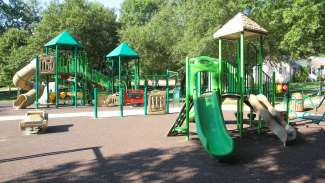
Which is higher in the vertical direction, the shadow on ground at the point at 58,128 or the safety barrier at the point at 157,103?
the safety barrier at the point at 157,103

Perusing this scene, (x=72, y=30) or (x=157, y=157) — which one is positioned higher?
(x=72, y=30)

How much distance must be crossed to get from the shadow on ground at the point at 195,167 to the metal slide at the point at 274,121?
11.8 inches

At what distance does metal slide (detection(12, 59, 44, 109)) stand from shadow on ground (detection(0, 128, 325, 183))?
47.6 ft

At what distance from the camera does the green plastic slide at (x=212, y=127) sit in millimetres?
7426

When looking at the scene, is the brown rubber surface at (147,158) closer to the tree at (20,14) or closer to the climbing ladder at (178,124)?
the climbing ladder at (178,124)

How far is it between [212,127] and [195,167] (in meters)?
2.19

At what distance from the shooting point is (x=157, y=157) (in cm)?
766

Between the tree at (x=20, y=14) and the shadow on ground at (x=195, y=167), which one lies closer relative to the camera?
the shadow on ground at (x=195, y=167)

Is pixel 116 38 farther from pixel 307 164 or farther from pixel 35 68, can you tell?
pixel 307 164

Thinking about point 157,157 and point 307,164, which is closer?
point 307,164

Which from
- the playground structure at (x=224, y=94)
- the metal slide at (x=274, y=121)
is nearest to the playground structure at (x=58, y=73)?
the playground structure at (x=224, y=94)

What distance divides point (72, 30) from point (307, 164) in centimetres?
3096

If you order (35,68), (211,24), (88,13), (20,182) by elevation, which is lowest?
(20,182)

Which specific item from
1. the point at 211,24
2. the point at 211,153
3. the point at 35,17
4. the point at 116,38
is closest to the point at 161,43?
the point at 116,38
